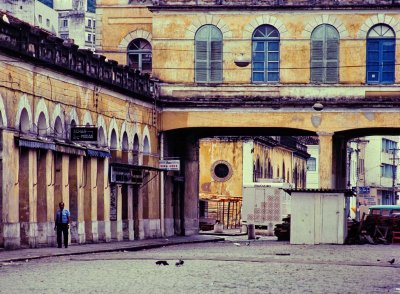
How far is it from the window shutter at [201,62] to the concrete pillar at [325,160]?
6.01 meters

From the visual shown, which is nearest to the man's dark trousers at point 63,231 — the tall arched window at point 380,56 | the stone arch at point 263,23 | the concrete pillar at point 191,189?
the stone arch at point 263,23

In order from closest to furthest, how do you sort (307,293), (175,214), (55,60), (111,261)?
→ (307,293)
(111,261)
(55,60)
(175,214)

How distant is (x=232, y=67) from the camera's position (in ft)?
199

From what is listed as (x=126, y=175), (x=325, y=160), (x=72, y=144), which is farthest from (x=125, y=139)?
(x=325, y=160)

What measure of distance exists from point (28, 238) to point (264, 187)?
118ft

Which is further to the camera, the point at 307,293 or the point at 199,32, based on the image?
the point at 199,32

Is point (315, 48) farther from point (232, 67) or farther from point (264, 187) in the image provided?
point (264, 187)

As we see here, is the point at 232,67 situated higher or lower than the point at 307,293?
higher

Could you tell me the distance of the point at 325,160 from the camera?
59.5 metres

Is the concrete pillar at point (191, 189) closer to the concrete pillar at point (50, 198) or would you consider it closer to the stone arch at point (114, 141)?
the stone arch at point (114, 141)

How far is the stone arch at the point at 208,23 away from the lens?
200 ft

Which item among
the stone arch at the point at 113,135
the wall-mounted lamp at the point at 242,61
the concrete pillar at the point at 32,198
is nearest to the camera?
the concrete pillar at the point at 32,198

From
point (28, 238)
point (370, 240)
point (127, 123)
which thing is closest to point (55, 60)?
point (28, 238)

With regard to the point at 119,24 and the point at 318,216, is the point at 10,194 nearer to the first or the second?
the point at 318,216
